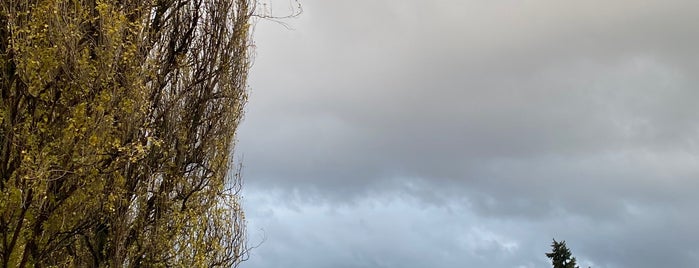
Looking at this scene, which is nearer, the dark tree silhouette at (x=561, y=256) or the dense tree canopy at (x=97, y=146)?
the dense tree canopy at (x=97, y=146)

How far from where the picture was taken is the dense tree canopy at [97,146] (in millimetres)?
11922

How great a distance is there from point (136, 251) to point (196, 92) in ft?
13.4

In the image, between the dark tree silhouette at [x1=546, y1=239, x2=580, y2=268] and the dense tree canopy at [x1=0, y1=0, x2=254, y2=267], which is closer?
the dense tree canopy at [x1=0, y1=0, x2=254, y2=267]

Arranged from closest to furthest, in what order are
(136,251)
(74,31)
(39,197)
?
(39,197) < (74,31) < (136,251)

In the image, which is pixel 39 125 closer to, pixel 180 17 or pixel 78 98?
pixel 78 98

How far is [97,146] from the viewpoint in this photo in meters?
12.1

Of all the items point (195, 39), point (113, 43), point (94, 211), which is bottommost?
point (94, 211)

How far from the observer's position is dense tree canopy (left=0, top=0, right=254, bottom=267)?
11922mm

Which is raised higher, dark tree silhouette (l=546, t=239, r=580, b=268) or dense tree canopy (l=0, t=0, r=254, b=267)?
dark tree silhouette (l=546, t=239, r=580, b=268)

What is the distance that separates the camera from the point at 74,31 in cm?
1258

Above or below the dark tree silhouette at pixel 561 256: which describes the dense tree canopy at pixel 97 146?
below

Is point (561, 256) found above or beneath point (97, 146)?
above

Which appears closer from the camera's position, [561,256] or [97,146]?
[97,146]

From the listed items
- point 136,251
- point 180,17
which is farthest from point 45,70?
point 180,17
